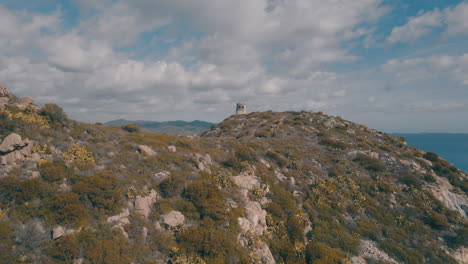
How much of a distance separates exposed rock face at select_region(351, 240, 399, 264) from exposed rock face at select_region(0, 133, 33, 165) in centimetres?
3419

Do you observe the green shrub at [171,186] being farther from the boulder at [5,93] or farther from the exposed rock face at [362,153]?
the exposed rock face at [362,153]

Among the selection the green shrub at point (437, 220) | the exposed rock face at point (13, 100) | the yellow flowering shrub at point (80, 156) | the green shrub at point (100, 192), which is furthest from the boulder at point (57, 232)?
the green shrub at point (437, 220)

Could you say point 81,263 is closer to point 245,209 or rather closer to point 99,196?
point 99,196

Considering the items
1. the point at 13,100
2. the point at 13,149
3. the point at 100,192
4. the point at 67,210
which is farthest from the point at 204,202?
the point at 13,100

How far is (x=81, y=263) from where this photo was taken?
13.7m

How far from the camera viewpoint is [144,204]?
62.6ft

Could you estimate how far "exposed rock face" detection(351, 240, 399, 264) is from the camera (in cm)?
2258

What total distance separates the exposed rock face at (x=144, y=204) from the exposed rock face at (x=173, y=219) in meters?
1.55

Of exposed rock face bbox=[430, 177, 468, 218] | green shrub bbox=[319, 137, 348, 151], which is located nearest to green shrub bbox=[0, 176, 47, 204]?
green shrub bbox=[319, 137, 348, 151]

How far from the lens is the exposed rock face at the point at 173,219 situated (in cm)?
1844

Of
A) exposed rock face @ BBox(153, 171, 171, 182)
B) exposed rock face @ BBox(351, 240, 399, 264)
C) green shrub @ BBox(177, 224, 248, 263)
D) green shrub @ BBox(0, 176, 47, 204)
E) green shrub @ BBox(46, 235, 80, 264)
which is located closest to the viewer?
green shrub @ BBox(46, 235, 80, 264)

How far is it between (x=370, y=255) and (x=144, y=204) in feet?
81.9

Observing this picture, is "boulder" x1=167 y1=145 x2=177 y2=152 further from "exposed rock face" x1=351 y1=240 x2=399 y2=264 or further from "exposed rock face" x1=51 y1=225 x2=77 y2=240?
"exposed rock face" x1=351 y1=240 x2=399 y2=264

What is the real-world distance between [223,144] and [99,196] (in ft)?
75.8
